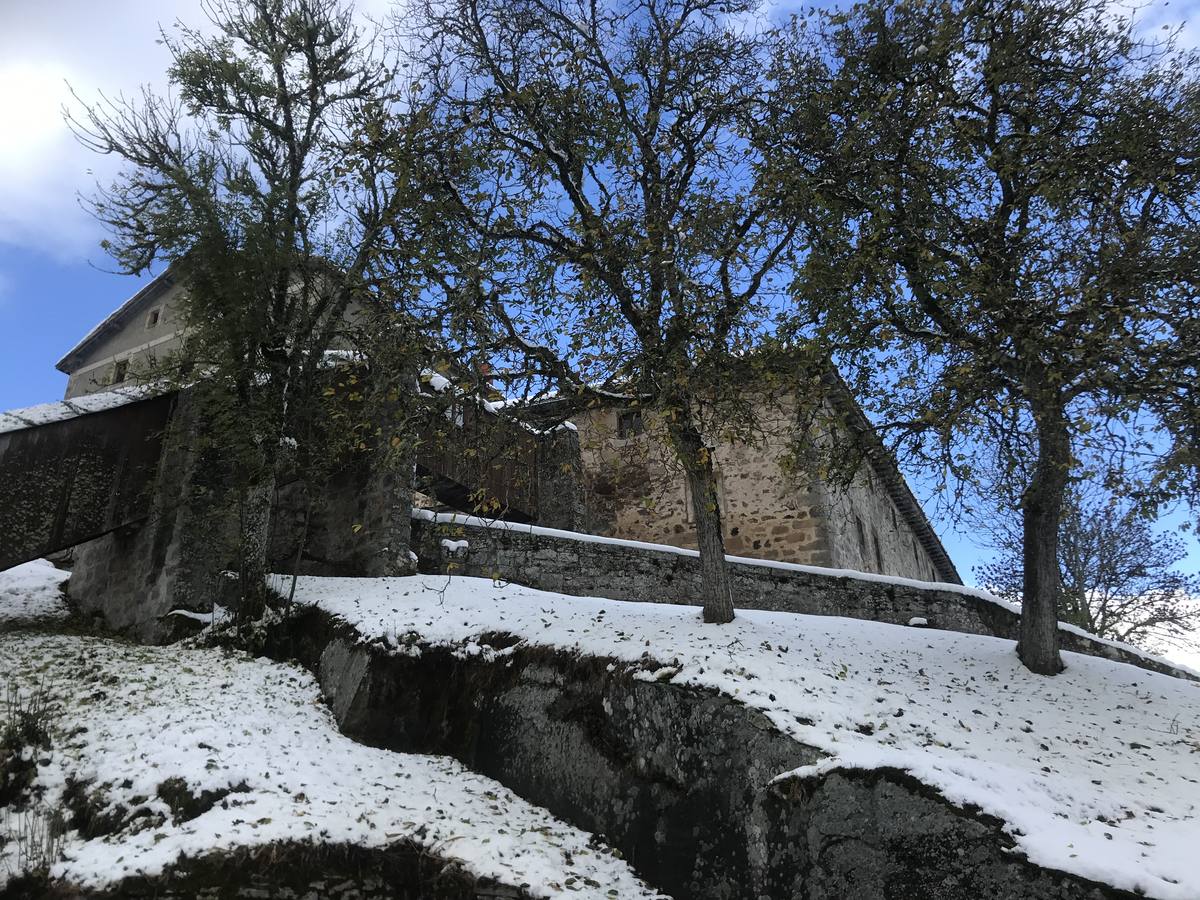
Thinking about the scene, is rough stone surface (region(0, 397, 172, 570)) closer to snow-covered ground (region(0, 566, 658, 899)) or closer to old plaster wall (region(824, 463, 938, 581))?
snow-covered ground (region(0, 566, 658, 899))

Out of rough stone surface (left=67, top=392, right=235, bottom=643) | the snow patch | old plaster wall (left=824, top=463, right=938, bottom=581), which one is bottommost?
the snow patch

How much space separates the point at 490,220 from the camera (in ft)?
25.7

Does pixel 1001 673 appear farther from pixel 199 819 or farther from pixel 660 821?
pixel 199 819

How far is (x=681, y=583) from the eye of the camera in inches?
454

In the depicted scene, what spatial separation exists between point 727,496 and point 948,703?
10337 millimetres

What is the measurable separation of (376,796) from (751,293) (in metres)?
5.24

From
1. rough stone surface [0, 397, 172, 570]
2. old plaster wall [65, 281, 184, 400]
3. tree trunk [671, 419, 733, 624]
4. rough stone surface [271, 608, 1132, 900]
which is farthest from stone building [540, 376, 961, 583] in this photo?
old plaster wall [65, 281, 184, 400]

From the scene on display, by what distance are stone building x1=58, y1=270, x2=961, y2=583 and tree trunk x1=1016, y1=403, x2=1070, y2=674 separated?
4.52 m

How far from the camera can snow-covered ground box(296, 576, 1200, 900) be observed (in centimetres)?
382

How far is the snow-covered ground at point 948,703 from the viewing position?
382 centimetres

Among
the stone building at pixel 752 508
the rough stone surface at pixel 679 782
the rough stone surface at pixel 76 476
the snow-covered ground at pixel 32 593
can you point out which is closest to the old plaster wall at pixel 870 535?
the stone building at pixel 752 508

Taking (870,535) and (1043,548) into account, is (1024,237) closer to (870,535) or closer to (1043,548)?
(1043,548)

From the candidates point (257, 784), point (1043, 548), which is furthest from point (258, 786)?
point (1043, 548)

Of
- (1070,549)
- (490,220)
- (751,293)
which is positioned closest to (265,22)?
(490,220)
